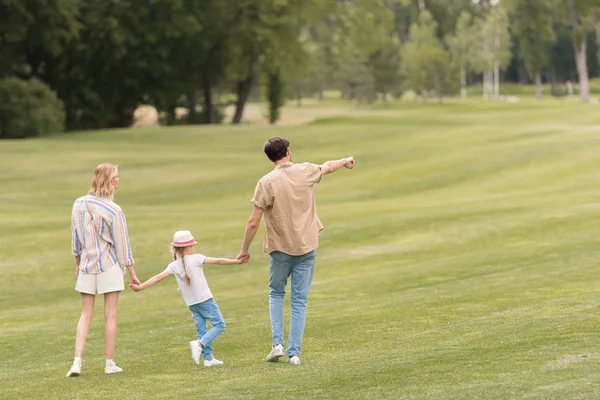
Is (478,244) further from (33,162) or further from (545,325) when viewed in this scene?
(33,162)

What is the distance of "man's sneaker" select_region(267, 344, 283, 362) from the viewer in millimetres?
10633

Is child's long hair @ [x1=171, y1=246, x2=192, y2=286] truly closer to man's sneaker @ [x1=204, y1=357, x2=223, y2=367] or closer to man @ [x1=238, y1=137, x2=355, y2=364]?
man @ [x1=238, y1=137, x2=355, y2=364]

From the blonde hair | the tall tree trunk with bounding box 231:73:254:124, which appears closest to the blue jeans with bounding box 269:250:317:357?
the blonde hair

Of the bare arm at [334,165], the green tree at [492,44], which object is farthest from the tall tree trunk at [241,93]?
the bare arm at [334,165]

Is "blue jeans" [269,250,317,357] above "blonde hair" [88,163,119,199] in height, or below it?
below

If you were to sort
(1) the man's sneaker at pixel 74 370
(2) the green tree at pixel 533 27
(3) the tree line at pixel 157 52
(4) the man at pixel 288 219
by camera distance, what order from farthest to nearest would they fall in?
(2) the green tree at pixel 533 27, (3) the tree line at pixel 157 52, (1) the man's sneaker at pixel 74 370, (4) the man at pixel 288 219

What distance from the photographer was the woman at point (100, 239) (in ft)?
33.5

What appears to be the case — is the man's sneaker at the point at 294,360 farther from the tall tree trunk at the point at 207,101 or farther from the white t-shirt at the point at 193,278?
the tall tree trunk at the point at 207,101

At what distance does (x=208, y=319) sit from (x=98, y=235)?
129cm

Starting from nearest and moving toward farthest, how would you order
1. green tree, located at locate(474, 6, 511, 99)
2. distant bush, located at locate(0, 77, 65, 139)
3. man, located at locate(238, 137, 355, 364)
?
man, located at locate(238, 137, 355, 364) < distant bush, located at locate(0, 77, 65, 139) < green tree, located at locate(474, 6, 511, 99)

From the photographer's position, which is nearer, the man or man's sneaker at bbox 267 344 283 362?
the man

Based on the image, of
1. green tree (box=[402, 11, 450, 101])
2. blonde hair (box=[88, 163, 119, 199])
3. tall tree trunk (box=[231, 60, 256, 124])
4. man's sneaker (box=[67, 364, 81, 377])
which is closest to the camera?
blonde hair (box=[88, 163, 119, 199])

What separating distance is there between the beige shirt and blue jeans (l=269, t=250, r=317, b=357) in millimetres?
129

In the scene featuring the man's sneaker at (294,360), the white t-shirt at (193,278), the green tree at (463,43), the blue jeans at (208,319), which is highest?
the green tree at (463,43)
